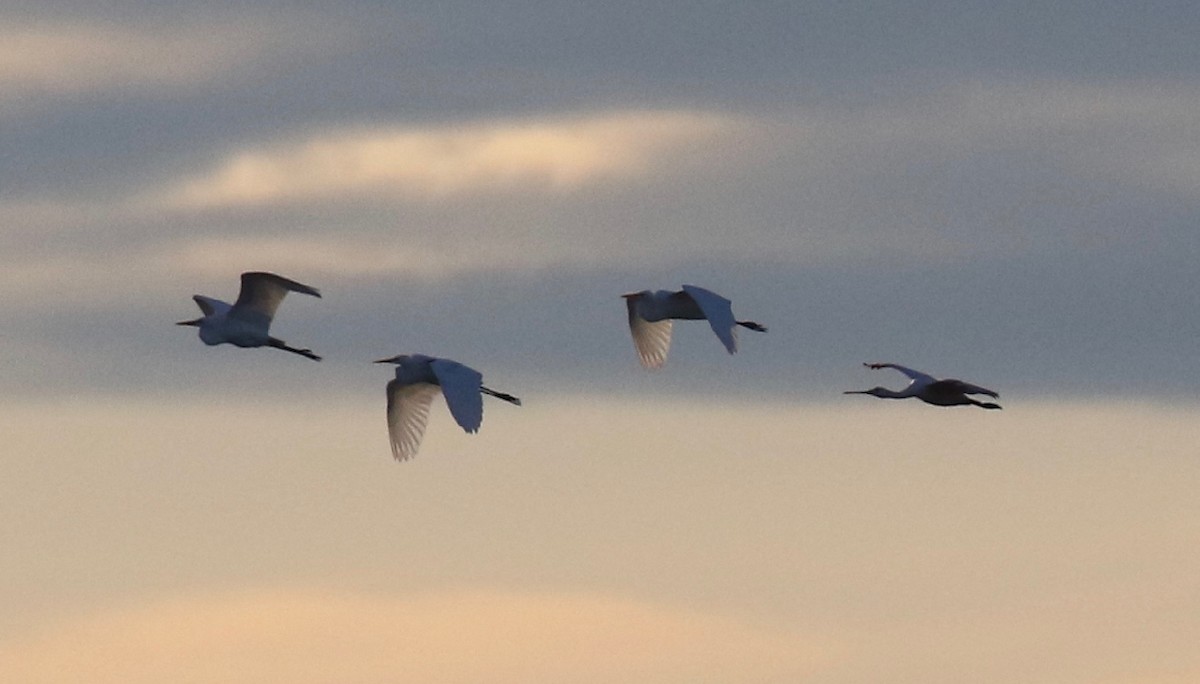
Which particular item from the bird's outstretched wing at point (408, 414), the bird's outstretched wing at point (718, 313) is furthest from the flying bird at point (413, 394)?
the bird's outstretched wing at point (718, 313)

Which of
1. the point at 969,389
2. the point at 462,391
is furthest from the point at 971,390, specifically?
the point at 462,391

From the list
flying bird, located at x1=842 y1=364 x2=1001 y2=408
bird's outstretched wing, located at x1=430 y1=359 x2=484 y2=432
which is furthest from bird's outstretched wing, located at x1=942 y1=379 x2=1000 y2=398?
bird's outstretched wing, located at x1=430 y1=359 x2=484 y2=432

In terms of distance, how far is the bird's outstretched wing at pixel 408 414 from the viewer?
79.5 m

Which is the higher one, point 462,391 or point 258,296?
point 258,296

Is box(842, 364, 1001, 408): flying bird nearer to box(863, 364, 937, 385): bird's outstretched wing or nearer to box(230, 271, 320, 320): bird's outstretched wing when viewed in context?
box(863, 364, 937, 385): bird's outstretched wing

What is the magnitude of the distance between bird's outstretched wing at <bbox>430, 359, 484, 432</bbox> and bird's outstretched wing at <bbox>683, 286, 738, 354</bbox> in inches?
214

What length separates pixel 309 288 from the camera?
7100 cm

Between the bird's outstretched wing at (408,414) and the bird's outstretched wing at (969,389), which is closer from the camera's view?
the bird's outstretched wing at (969,389)

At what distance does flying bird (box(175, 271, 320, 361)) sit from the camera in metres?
77.6

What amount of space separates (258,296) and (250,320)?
71cm

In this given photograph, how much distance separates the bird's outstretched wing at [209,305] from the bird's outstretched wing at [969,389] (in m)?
19.4

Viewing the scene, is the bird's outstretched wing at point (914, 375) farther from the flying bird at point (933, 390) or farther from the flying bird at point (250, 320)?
the flying bird at point (250, 320)

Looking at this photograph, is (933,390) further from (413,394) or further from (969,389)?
(413,394)

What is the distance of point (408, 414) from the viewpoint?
262 feet
